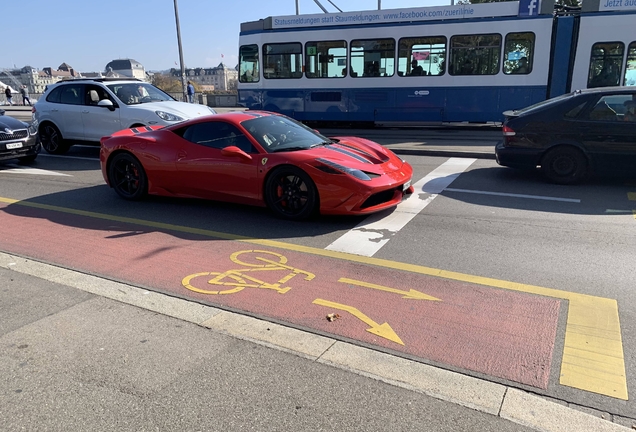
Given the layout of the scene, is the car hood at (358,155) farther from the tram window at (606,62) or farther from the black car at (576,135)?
the tram window at (606,62)

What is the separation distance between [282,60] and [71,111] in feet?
24.6

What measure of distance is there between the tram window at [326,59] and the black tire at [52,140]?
8026 mm

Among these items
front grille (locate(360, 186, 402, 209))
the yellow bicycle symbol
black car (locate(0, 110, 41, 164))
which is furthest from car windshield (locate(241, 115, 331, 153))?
black car (locate(0, 110, 41, 164))

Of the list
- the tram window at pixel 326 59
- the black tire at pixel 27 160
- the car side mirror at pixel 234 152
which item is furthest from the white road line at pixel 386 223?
the black tire at pixel 27 160

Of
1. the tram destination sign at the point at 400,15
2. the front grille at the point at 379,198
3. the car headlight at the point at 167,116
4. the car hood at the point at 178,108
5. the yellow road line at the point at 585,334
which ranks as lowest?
the yellow road line at the point at 585,334

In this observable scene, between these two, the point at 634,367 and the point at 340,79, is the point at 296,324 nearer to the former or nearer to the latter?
the point at 634,367

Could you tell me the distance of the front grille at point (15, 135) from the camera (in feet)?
35.0

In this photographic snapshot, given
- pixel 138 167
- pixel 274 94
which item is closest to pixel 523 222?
pixel 138 167

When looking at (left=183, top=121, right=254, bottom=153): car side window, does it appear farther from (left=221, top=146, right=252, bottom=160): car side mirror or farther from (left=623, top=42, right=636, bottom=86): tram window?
(left=623, top=42, right=636, bottom=86): tram window

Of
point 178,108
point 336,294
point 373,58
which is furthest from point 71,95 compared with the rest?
point 336,294

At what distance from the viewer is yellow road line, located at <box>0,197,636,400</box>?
2998 mm

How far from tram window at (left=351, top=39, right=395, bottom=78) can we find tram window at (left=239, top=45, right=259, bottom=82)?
3.55 meters

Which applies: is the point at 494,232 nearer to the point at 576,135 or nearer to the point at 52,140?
the point at 576,135

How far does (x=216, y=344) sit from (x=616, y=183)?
7548 millimetres
